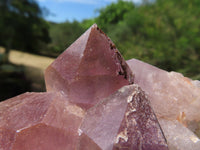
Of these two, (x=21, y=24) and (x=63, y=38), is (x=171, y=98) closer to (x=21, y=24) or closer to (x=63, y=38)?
(x=63, y=38)

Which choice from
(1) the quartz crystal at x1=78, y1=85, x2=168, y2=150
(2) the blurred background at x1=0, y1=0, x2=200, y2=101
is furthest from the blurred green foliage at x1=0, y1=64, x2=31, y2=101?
(1) the quartz crystal at x1=78, y1=85, x2=168, y2=150

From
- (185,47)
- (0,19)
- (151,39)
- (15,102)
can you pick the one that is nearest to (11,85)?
(0,19)

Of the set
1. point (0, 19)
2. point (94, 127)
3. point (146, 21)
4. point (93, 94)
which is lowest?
point (94, 127)

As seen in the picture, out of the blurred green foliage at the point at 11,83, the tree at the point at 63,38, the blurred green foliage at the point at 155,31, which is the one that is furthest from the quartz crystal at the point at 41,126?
the blurred green foliage at the point at 11,83

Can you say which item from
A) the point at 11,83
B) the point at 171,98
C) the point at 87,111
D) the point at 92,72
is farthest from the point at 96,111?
the point at 11,83

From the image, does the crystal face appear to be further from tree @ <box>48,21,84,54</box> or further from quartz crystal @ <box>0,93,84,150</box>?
tree @ <box>48,21,84,54</box>

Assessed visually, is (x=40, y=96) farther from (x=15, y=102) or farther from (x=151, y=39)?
(x=151, y=39)
